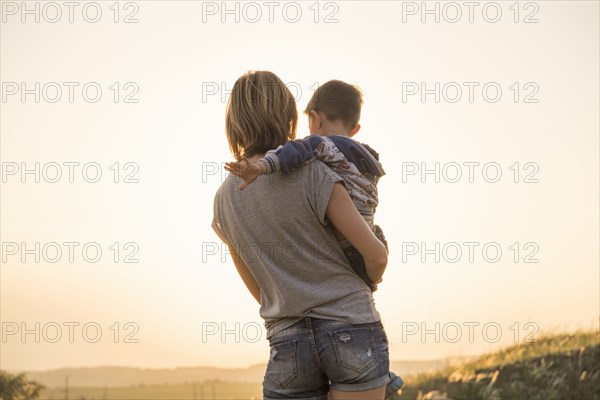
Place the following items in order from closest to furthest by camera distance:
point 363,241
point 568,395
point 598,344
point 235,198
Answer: point 363,241 → point 235,198 → point 568,395 → point 598,344

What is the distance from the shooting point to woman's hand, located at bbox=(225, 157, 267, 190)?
2498 millimetres

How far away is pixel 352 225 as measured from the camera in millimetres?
2570

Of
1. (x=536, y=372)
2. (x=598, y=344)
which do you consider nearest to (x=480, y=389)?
(x=536, y=372)

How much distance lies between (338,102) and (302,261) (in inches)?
25.1

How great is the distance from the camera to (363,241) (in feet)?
8.42

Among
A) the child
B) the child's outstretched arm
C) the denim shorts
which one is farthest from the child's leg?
the child's outstretched arm

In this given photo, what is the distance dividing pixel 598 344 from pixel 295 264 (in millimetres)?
4831

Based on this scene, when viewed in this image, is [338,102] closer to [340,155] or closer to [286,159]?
[340,155]

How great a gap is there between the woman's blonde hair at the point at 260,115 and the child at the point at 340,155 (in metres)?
0.13

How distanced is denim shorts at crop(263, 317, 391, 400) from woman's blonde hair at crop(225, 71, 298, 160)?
2.12 ft

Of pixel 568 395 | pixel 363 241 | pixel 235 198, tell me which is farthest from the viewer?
pixel 568 395

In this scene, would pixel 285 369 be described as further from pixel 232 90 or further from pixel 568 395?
pixel 568 395

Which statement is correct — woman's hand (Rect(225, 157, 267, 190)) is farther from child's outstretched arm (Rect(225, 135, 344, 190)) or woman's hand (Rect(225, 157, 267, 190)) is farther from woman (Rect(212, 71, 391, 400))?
woman (Rect(212, 71, 391, 400))

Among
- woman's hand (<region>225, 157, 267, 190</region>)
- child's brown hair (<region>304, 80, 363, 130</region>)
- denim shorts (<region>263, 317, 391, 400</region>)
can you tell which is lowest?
denim shorts (<region>263, 317, 391, 400</region>)
